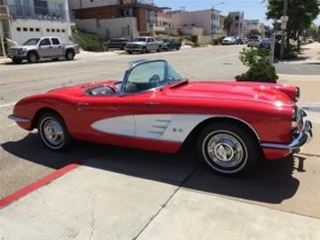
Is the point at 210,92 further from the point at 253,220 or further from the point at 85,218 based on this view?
the point at 85,218

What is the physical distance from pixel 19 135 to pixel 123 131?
101 inches

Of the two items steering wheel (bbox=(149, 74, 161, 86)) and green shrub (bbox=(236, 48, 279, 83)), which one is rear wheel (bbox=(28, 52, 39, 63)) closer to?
green shrub (bbox=(236, 48, 279, 83))

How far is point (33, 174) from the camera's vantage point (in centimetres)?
458

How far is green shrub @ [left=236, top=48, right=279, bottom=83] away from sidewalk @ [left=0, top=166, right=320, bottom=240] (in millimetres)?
8105

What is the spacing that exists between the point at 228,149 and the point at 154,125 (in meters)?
0.95

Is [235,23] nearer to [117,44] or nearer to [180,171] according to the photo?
[117,44]

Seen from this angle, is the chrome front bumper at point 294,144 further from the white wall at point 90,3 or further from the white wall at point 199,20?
the white wall at point 199,20

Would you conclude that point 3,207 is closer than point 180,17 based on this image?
Yes

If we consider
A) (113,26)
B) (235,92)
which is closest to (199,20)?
(113,26)

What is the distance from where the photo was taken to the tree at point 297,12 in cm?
2527

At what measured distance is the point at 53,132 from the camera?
542 centimetres

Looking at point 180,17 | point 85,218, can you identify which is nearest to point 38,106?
point 85,218

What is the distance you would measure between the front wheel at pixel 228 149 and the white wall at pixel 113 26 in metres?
49.3

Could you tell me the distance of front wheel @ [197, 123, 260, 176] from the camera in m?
4.07
